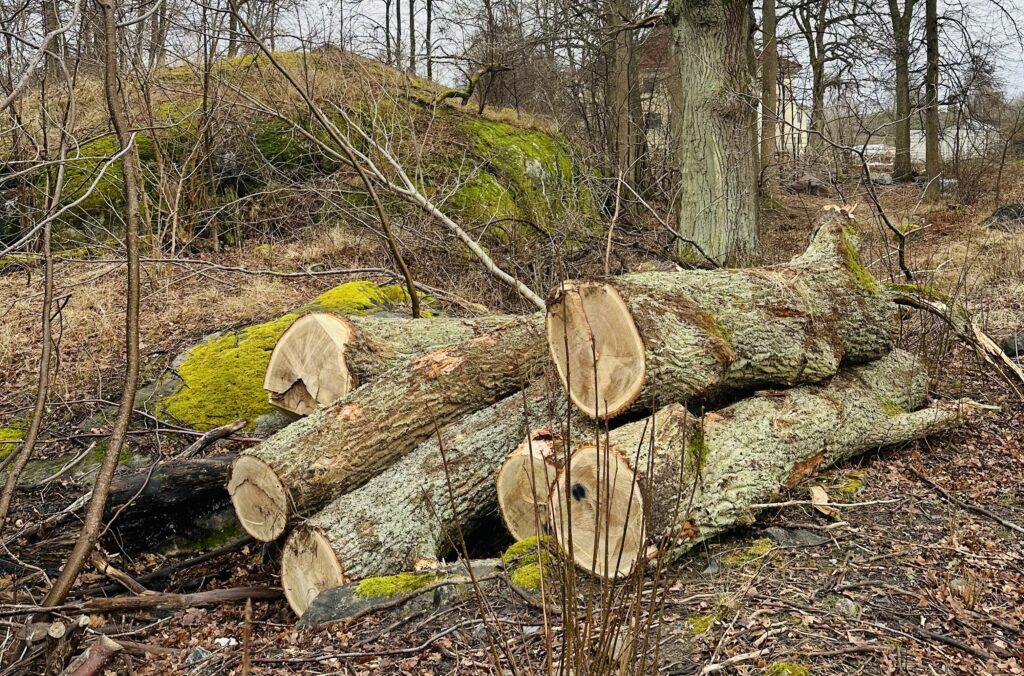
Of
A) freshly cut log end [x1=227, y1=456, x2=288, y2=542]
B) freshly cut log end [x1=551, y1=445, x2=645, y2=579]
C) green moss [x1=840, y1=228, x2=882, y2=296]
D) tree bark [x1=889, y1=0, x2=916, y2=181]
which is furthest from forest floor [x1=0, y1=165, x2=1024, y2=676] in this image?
tree bark [x1=889, y1=0, x2=916, y2=181]

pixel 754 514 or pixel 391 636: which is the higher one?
pixel 754 514

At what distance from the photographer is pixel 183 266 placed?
6934 mm

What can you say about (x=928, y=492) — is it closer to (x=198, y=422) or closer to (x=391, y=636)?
(x=391, y=636)

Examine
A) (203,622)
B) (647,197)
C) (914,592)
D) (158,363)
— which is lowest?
(203,622)

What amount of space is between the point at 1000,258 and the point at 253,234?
30.3 feet

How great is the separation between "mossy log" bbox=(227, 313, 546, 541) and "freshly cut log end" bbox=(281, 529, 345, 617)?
0.14m

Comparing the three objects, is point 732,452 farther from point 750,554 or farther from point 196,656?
point 196,656

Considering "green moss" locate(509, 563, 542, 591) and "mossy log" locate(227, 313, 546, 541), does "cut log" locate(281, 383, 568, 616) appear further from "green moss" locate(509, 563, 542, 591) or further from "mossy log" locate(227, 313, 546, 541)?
"green moss" locate(509, 563, 542, 591)

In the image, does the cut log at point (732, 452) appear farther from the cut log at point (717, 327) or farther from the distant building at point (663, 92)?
the distant building at point (663, 92)

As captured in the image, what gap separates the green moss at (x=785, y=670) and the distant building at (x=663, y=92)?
363 inches

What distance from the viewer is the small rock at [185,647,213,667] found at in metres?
2.96

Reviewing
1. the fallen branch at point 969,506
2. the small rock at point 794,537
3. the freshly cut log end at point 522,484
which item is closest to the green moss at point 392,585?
the freshly cut log end at point 522,484

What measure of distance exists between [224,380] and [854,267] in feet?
14.5

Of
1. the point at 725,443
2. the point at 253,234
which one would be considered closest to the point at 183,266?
the point at 253,234
